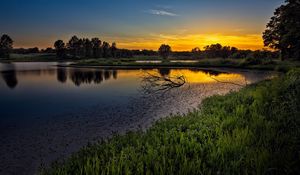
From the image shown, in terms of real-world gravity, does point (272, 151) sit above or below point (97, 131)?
above

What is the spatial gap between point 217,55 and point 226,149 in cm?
17095

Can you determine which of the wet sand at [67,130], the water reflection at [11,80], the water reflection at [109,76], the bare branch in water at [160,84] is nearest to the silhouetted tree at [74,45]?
the water reflection at [109,76]

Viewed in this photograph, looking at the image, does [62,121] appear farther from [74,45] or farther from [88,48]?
[74,45]

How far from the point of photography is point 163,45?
634 feet

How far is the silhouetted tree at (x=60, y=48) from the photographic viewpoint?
544 feet

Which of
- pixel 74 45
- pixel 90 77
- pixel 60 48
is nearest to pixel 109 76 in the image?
pixel 90 77

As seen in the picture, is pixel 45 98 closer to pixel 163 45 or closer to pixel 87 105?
pixel 87 105

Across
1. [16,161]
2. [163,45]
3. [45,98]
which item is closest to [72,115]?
[16,161]

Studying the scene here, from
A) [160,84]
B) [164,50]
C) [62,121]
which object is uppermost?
[164,50]

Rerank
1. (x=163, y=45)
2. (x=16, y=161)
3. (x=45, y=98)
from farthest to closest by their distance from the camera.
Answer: (x=163, y=45) < (x=45, y=98) < (x=16, y=161)

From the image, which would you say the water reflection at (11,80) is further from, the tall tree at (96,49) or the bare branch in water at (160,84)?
the tall tree at (96,49)

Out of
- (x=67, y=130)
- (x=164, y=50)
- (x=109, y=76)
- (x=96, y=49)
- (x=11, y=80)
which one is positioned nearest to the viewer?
(x=67, y=130)

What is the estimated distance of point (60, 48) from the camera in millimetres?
169875

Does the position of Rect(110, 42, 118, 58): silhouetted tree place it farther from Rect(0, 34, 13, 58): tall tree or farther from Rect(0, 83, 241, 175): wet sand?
Rect(0, 83, 241, 175): wet sand
